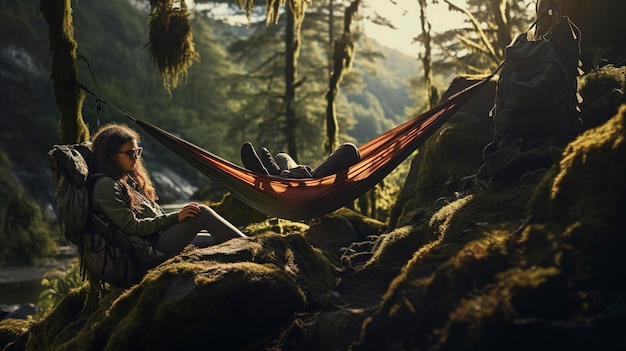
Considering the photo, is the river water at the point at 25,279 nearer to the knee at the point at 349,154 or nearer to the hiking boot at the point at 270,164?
the hiking boot at the point at 270,164

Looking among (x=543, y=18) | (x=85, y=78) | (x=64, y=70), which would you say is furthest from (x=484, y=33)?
(x=85, y=78)

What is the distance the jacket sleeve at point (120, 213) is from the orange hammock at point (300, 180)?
858mm

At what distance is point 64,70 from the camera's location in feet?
15.2

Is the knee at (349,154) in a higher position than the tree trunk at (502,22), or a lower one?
lower

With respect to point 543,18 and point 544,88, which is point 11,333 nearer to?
point 544,88

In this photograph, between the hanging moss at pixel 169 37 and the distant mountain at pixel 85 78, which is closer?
the hanging moss at pixel 169 37

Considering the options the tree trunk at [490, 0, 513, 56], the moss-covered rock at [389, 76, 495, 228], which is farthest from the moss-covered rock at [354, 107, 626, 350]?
the tree trunk at [490, 0, 513, 56]

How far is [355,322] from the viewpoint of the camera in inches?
104

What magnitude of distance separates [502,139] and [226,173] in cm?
195

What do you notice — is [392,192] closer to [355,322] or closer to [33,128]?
[355,322]

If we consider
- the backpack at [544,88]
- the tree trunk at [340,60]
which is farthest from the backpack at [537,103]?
the tree trunk at [340,60]

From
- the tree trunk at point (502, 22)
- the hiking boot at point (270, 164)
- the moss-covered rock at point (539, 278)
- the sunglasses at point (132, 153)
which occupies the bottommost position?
the moss-covered rock at point (539, 278)

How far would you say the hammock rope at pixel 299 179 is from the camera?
417cm

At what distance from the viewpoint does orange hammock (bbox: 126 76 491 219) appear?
4.17 meters
